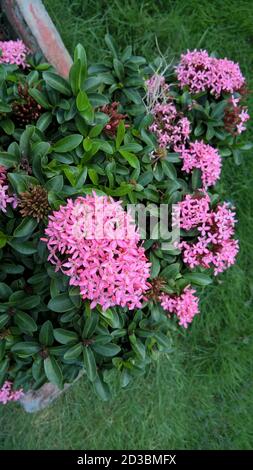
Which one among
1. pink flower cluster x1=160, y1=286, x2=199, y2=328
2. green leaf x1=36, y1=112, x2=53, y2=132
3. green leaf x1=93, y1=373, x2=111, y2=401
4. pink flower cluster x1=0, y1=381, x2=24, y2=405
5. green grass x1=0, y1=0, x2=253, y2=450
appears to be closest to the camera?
green leaf x1=36, y1=112, x2=53, y2=132

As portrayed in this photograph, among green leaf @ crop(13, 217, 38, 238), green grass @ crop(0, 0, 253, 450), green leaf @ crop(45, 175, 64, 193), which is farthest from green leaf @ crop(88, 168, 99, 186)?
green grass @ crop(0, 0, 253, 450)

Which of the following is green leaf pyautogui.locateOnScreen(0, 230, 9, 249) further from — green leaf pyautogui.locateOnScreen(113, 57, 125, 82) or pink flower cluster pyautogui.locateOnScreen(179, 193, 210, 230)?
green leaf pyautogui.locateOnScreen(113, 57, 125, 82)

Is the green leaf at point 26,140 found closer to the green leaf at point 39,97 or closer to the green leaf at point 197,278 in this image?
the green leaf at point 39,97

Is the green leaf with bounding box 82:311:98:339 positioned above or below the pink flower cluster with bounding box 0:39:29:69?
below

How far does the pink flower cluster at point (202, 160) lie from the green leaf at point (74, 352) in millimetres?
847

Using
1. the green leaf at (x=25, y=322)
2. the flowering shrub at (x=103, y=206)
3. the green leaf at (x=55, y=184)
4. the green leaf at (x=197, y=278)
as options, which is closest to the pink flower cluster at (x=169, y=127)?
the flowering shrub at (x=103, y=206)

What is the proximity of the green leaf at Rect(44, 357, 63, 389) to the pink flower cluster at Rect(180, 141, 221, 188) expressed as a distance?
93 centimetres

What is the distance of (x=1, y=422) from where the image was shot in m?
2.75

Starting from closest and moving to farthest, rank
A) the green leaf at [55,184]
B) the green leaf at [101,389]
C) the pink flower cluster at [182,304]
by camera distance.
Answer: the green leaf at [55,184] < the green leaf at [101,389] < the pink flower cluster at [182,304]

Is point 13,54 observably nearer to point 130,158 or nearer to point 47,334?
point 130,158

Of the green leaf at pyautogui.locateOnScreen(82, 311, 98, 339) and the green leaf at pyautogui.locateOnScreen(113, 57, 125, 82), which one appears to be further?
the green leaf at pyautogui.locateOnScreen(113, 57, 125, 82)

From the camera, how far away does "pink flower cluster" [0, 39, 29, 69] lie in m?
2.03

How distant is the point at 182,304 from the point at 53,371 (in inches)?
22.3

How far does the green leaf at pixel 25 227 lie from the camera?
1.53 m
